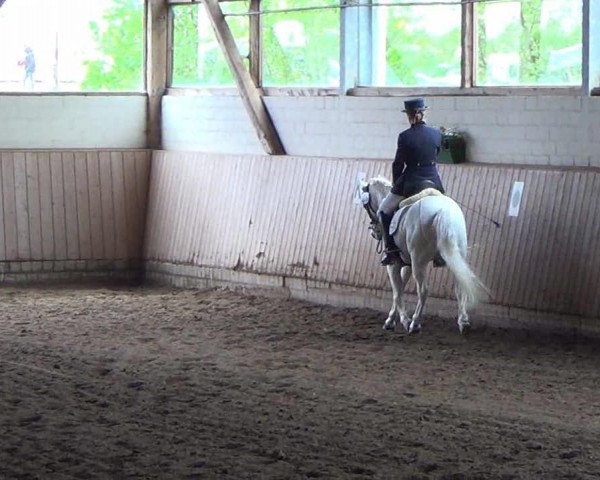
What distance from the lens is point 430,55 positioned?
1143 centimetres

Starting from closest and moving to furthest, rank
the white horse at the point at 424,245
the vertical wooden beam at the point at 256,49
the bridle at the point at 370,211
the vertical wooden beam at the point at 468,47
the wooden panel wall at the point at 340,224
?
the white horse at the point at 424,245
the wooden panel wall at the point at 340,224
the bridle at the point at 370,211
the vertical wooden beam at the point at 468,47
the vertical wooden beam at the point at 256,49

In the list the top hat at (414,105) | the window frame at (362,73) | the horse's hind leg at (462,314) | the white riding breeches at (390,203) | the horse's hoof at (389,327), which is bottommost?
the horse's hoof at (389,327)

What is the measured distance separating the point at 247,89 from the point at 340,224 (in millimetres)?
1983

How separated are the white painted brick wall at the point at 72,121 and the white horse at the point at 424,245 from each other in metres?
4.46

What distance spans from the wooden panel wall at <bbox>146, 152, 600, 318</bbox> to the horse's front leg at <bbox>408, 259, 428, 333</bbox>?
60cm

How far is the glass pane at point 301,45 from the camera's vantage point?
40.8ft

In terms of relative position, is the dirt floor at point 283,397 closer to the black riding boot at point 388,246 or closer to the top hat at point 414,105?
the black riding boot at point 388,246

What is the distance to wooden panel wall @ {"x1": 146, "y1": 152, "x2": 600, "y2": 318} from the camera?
9797 mm

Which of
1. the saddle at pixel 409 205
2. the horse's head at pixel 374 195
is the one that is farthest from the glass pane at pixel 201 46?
the saddle at pixel 409 205

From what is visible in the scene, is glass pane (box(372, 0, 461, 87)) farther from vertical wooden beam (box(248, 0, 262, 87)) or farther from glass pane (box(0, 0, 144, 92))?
glass pane (box(0, 0, 144, 92))

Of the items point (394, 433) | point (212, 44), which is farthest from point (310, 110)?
point (394, 433)

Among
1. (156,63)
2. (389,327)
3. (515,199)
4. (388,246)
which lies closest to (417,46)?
(515,199)

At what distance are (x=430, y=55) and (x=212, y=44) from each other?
3383 mm

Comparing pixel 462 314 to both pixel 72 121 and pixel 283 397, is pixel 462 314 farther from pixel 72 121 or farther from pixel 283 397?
pixel 72 121
